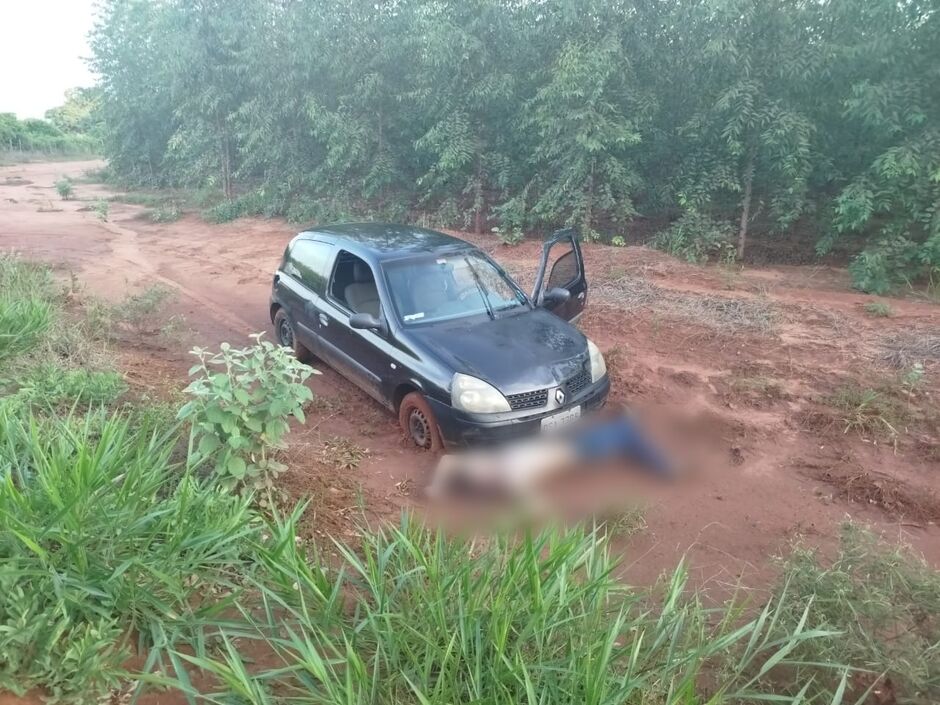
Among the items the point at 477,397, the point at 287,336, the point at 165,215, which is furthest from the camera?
the point at 165,215

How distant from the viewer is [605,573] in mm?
2598

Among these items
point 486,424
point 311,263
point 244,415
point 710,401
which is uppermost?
point 311,263

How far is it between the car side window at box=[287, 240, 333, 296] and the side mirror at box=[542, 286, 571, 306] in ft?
6.73

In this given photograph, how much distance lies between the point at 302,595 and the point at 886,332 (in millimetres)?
7482

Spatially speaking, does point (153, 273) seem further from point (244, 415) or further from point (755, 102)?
point (755, 102)

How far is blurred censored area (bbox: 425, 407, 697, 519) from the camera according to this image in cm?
418

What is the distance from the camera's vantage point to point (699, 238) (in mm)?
11125

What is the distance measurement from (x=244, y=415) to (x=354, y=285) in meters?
2.59

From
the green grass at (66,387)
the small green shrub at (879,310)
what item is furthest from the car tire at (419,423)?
the small green shrub at (879,310)

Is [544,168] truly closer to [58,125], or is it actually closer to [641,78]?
[641,78]

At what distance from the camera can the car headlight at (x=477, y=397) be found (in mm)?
4555

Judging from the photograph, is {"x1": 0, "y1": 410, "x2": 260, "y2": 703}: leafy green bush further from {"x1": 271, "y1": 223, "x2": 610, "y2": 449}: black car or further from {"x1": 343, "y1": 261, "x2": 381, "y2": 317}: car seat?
{"x1": 343, "y1": 261, "x2": 381, "y2": 317}: car seat

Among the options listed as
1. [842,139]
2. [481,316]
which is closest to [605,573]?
[481,316]

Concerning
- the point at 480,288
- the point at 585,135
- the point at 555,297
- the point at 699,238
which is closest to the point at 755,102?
the point at 699,238
